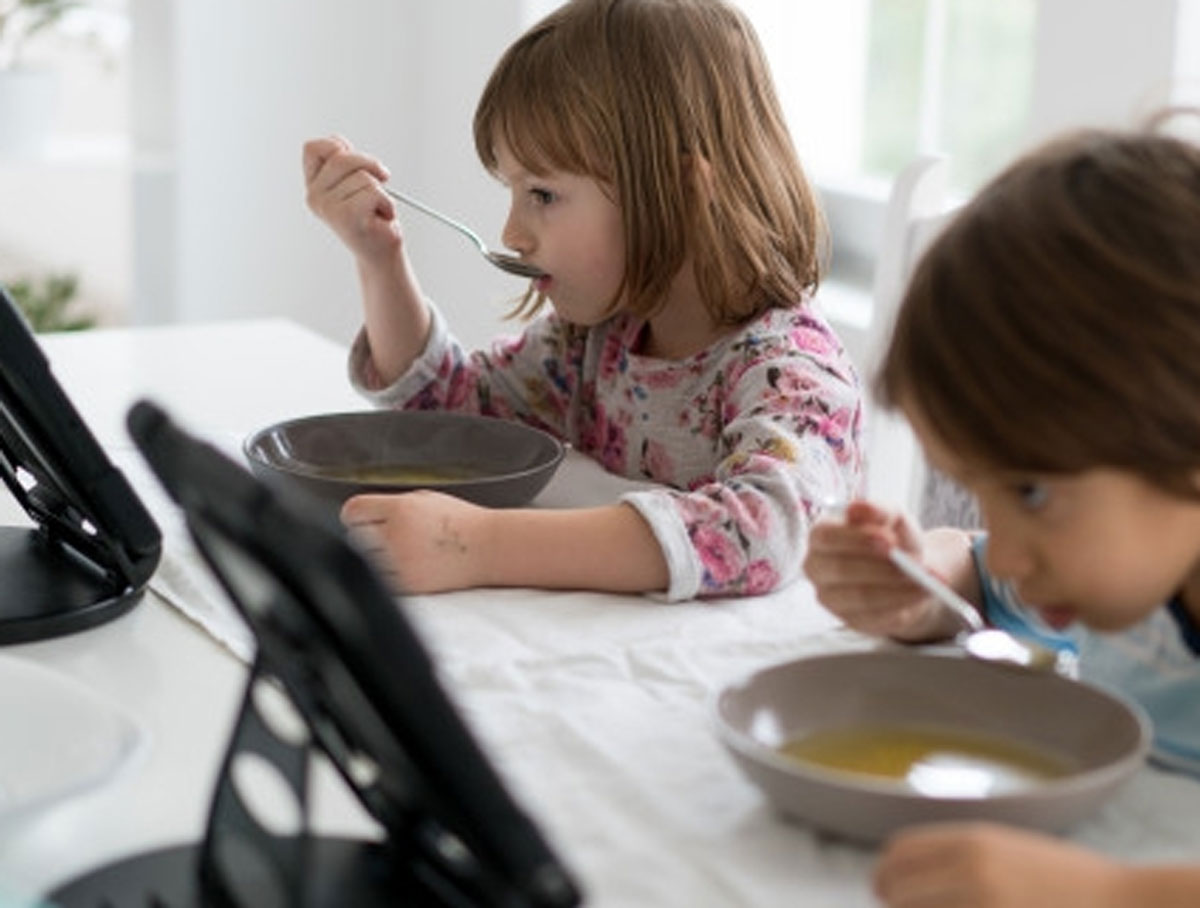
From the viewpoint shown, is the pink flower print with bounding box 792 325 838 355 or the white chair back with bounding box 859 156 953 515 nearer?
the pink flower print with bounding box 792 325 838 355

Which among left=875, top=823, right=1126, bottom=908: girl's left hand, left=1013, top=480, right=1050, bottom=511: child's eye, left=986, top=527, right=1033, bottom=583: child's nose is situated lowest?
left=875, top=823, right=1126, bottom=908: girl's left hand

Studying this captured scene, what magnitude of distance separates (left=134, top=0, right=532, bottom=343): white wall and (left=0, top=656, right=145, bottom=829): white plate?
2.12 meters

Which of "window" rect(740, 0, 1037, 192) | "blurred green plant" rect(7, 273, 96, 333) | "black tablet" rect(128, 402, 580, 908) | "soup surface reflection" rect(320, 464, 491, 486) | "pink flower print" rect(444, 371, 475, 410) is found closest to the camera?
"black tablet" rect(128, 402, 580, 908)

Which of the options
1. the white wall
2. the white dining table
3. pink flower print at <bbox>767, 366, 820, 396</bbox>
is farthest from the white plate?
the white wall

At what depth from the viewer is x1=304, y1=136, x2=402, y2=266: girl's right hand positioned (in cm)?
169

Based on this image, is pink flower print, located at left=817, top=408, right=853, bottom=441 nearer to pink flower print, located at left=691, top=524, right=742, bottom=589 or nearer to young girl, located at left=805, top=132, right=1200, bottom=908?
pink flower print, located at left=691, top=524, right=742, bottom=589

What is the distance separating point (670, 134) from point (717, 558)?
0.41 metres

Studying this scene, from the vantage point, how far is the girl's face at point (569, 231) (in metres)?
1.59

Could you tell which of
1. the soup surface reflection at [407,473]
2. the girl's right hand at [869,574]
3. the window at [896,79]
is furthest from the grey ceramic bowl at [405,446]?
the window at [896,79]

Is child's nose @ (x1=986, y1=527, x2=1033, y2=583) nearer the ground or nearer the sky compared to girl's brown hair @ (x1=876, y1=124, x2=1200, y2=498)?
nearer the ground

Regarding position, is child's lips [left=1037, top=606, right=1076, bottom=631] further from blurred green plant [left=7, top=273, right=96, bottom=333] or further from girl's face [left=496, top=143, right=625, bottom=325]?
blurred green plant [left=7, top=273, right=96, bottom=333]

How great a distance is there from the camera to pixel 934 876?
762 millimetres

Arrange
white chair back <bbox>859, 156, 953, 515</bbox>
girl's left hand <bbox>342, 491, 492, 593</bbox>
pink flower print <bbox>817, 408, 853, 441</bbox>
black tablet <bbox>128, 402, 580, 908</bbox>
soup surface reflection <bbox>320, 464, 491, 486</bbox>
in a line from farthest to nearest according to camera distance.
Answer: white chair back <bbox>859, 156, 953, 515</bbox>
soup surface reflection <bbox>320, 464, 491, 486</bbox>
pink flower print <bbox>817, 408, 853, 441</bbox>
girl's left hand <bbox>342, 491, 492, 593</bbox>
black tablet <bbox>128, 402, 580, 908</bbox>

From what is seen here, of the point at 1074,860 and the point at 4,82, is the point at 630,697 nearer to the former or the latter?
the point at 1074,860
